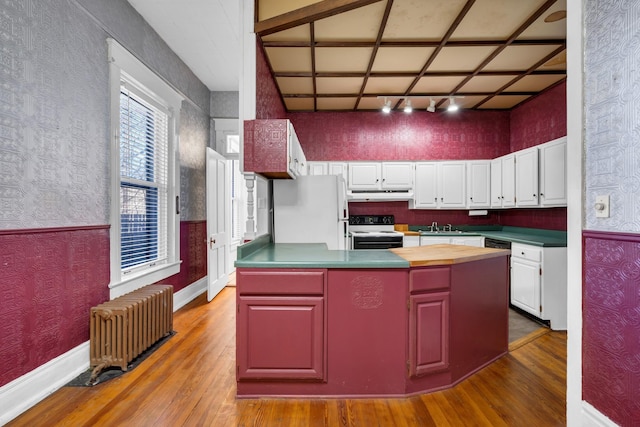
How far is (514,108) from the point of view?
17.2 ft

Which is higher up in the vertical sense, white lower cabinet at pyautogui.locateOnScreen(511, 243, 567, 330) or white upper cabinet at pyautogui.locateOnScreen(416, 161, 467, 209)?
white upper cabinet at pyautogui.locateOnScreen(416, 161, 467, 209)

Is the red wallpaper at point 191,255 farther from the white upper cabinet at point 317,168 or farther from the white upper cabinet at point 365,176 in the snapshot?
the white upper cabinet at point 365,176

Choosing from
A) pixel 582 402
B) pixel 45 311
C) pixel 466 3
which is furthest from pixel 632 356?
pixel 45 311

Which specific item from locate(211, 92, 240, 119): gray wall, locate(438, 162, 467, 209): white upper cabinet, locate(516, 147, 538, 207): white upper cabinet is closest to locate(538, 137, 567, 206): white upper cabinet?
locate(516, 147, 538, 207): white upper cabinet

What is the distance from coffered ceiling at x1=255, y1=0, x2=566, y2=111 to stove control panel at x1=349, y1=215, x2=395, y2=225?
1.87 meters

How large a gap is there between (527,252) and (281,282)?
10.3 feet

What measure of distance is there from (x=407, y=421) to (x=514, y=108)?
5.26 meters

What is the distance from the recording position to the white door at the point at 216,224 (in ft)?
14.0

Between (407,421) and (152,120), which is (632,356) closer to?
(407,421)

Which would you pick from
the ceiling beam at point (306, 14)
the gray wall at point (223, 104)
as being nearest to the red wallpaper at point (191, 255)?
the gray wall at point (223, 104)

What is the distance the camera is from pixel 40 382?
2.12 m

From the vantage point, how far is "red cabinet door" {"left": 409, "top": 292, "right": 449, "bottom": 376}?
2098 millimetres

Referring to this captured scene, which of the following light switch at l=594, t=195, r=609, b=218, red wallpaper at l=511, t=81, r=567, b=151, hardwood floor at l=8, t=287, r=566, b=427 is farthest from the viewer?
red wallpaper at l=511, t=81, r=567, b=151

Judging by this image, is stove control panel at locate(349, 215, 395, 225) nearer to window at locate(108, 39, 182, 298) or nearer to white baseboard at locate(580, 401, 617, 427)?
window at locate(108, 39, 182, 298)
